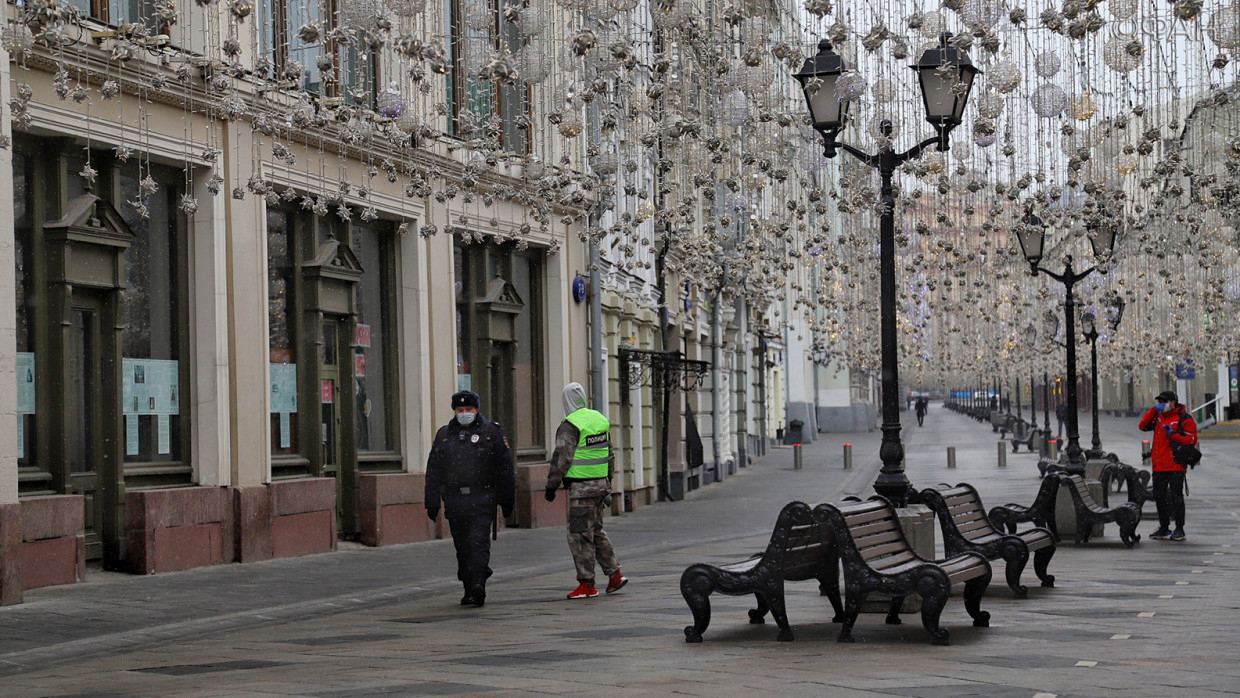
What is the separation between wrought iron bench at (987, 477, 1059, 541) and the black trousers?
5.16 metres

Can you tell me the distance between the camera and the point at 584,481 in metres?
13.1

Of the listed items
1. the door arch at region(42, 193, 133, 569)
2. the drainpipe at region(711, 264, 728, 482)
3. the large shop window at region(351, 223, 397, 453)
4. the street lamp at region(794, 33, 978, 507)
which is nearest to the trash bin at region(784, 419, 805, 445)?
the drainpipe at region(711, 264, 728, 482)

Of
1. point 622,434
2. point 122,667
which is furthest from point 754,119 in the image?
point 622,434

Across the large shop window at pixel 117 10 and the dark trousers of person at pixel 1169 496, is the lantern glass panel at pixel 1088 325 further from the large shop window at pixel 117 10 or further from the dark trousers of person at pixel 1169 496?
the large shop window at pixel 117 10

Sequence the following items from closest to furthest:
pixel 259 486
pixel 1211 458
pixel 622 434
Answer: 1. pixel 259 486
2. pixel 622 434
3. pixel 1211 458

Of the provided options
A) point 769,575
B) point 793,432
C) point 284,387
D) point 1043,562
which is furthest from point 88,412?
point 793,432

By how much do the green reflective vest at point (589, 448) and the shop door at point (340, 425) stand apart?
6193 millimetres

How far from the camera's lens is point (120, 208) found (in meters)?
15.0

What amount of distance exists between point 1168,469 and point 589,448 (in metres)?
8.20

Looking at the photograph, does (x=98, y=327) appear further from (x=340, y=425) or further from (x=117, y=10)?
(x=340, y=425)

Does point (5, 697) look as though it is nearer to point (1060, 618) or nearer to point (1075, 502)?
point (1060, 618)

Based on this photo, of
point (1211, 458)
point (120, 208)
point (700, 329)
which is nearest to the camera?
point (120, 208)

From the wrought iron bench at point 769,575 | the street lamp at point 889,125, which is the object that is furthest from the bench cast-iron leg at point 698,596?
the street lamp at point 889,125

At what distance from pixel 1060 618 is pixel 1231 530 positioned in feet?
33.8
